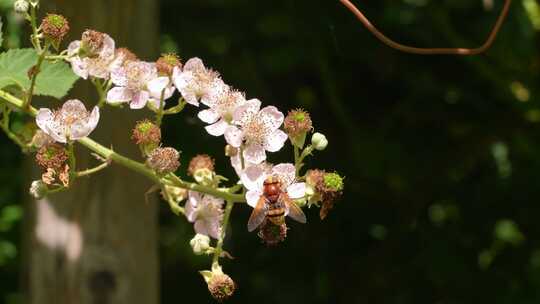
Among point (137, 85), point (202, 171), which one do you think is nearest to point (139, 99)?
point (137, 85)

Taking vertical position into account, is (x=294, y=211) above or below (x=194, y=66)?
below

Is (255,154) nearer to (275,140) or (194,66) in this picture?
(275,140)

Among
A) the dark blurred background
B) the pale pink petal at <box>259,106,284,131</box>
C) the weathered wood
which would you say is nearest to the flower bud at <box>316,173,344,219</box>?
the pale pink petal at <box>259,106,284,131</box>

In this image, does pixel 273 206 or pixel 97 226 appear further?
pixel 97 226

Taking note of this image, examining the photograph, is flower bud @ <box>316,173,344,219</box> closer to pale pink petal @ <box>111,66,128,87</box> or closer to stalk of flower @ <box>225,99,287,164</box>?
stalk of flower @ <box>225,99,287,164</box>

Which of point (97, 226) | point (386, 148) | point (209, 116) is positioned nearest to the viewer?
point (209, 116)

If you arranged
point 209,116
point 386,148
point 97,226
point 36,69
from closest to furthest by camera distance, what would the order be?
point 36,69
point 209,116
point 97,226
point 386,148
